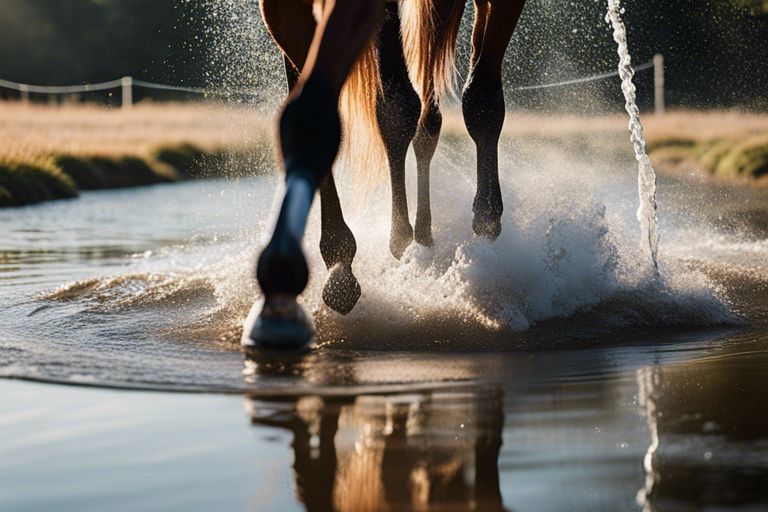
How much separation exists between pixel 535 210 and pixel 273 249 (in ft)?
9.83

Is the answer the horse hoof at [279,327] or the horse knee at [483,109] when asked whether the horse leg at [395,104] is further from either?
the horse hoof at [279,327]

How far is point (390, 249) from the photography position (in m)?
5.17

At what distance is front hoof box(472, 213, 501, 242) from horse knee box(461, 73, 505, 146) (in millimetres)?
310

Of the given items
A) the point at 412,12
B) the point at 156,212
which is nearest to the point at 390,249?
the point at 412,12

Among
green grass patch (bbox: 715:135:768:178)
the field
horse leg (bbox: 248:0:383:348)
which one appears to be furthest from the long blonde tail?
green grass patch (bbox: 715:135:768:178)

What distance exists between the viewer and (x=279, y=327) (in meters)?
2.35

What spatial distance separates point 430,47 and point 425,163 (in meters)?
0.48

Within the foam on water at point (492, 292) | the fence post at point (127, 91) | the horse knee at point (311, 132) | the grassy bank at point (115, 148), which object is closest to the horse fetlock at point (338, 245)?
the foam on water at point (492, 292)

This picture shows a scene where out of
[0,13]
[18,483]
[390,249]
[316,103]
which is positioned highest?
[0,13]

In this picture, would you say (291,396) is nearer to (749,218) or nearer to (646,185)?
(646,185)

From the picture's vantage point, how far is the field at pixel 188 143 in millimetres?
15289

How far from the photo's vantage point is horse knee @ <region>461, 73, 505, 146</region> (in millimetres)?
5090

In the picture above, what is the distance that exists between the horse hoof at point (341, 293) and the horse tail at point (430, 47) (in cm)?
149

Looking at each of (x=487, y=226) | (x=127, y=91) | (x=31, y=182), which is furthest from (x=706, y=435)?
(x=127, y=91)
